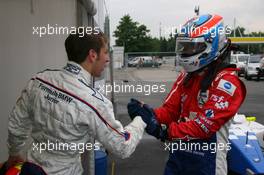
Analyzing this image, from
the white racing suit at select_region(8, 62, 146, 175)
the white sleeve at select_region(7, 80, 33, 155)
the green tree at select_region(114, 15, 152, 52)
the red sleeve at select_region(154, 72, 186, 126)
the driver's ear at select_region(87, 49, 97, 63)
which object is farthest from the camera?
the green tree at select_region(114, 15, 152, 52)

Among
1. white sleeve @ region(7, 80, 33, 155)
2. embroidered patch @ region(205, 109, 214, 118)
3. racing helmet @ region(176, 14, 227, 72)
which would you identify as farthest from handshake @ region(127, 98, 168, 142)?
white sleeve @ region(7, 80, 33, 155)

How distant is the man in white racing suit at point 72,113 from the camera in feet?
8.51

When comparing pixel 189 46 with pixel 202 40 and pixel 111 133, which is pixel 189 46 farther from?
pixel 111 133

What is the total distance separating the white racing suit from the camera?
Answer: 259 centimetres

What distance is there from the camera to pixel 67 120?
8.50 feet

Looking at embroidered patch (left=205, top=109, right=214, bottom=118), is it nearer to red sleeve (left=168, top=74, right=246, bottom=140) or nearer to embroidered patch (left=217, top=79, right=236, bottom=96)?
red sleeve (left=168, top=74, right=246, bottom=140)

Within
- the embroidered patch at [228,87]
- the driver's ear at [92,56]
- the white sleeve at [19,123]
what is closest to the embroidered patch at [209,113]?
the embroidered patch at [228,87]

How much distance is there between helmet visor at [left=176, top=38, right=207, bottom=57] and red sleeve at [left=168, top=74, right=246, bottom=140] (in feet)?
0.98

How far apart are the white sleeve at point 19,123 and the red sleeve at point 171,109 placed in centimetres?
99

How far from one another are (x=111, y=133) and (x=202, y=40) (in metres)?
0.98

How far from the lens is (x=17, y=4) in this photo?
470cm

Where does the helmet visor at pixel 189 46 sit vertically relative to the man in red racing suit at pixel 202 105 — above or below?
above

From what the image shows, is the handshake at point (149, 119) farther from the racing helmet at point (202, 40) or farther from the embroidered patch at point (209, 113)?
the racing helmet at point (202, 40)

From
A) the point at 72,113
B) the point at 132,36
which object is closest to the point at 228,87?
the point at 72,113
